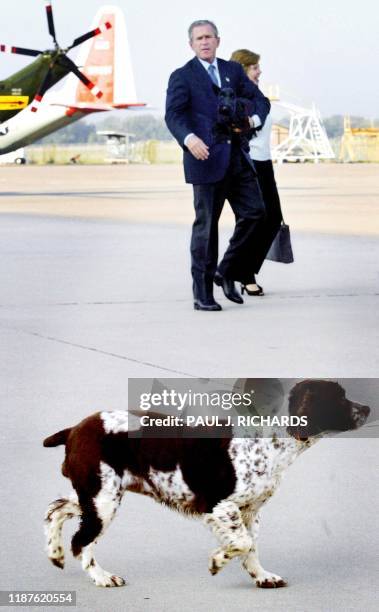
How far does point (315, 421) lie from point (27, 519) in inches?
57.2

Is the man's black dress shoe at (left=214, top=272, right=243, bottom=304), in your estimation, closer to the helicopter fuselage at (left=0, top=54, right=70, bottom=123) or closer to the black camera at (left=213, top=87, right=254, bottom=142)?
the black camera at (left=213, top=87, right=254, bottom=142)

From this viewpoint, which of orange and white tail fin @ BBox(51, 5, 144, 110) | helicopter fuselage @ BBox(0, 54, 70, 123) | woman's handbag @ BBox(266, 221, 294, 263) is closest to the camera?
woman's handbag @ BBox(266, 221, 294, 263)

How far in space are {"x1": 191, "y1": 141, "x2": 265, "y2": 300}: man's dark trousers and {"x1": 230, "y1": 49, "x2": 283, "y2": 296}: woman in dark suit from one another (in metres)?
0.34

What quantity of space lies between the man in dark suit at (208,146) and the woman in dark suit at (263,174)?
24.1 inches

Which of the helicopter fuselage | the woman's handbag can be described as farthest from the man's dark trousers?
the helicopter fuselage

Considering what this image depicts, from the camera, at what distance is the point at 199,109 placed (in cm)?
1091

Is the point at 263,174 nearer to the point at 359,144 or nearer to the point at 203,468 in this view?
the point at 203,468

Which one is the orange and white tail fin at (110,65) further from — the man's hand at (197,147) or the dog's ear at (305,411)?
the dog's ear at (305,411)

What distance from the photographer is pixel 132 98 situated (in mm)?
69438

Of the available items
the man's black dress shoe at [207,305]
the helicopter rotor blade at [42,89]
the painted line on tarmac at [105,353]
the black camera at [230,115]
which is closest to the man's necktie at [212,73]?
the black camera at [230,115]

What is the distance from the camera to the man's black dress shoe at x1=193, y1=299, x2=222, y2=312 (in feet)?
37.7

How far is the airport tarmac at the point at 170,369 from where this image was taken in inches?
174

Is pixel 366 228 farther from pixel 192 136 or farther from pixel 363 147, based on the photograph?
pixel 363 147

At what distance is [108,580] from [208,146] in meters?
6.92
